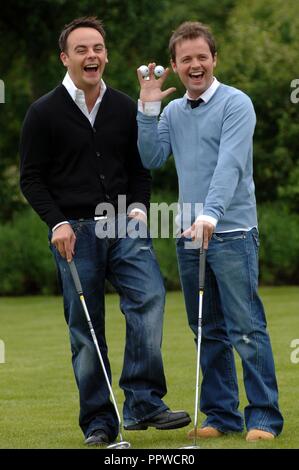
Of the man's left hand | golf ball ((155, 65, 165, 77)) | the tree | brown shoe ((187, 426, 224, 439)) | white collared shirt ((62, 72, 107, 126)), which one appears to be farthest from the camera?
the tree

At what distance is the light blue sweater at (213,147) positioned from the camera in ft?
22.6

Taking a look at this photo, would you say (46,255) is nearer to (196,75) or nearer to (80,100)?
(80,100)

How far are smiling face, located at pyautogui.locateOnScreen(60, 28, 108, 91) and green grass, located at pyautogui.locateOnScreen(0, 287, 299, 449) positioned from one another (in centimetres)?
207

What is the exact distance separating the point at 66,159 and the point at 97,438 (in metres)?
1.56

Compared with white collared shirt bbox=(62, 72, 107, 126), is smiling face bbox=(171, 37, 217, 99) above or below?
above

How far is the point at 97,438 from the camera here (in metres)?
6.98

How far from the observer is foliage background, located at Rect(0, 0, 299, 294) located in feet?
69.5

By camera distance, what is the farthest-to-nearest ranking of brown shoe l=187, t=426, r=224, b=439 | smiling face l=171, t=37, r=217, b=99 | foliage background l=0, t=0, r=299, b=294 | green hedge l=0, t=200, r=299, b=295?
1. foliage background l=0, t=0, r=299, b=294
2. green hedge l=0, t=200, r=299, b=295
3. brown shoe l=187, t=426, r=224, b=439
4. smiling face l=171, t=37, r=217, b=99

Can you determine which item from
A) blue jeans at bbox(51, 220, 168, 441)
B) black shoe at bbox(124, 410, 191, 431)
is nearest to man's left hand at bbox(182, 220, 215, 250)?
blue jeans at bbox(51, 220, 168, 441)

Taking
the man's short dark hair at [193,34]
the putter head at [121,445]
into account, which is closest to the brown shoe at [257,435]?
the putter head at [121,445]

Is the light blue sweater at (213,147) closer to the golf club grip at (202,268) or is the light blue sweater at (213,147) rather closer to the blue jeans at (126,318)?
the golf club grip at (202,268)

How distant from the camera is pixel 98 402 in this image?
713cm

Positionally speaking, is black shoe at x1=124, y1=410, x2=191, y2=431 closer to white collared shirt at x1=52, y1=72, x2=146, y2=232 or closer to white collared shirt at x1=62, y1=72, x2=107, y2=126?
white collared shirt at x1=52, y1=72, x2=146, y2=232

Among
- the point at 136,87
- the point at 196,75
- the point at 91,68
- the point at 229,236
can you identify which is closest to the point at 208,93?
the point at 196,75
